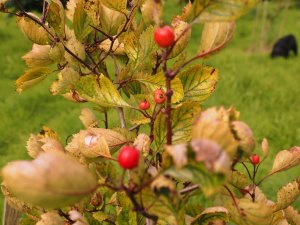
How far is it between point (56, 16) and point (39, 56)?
122mm

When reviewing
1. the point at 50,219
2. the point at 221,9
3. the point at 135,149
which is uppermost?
the point at 221,9

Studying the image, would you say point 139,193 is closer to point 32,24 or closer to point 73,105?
point 32,24

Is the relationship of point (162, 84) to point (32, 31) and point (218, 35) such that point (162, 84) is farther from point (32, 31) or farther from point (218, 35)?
point (32, 31)

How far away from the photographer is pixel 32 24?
41.9 inches

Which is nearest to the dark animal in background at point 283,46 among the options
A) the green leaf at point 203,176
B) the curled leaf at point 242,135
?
the curled leaf at point 242,135

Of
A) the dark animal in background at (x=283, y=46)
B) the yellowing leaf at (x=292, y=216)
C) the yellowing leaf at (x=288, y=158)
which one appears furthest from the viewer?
the dark animal in background at (x=283, y=46)

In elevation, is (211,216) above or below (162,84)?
below

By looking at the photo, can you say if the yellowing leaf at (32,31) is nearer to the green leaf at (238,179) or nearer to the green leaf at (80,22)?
the green leaf at (80,22)

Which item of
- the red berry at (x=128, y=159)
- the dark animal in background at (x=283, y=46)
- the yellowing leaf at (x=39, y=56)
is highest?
the dark animal in background at (x=283, y=46)

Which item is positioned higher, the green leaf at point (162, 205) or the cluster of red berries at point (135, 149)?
the cluster of red berries at point (135, 149)

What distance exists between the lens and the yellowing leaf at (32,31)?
106 centimetres

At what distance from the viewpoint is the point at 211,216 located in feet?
3.12

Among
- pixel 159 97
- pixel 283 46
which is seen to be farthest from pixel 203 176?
pixel 283 46

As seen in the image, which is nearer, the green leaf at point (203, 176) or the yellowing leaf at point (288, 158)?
the green leaf at point (203, 176)
